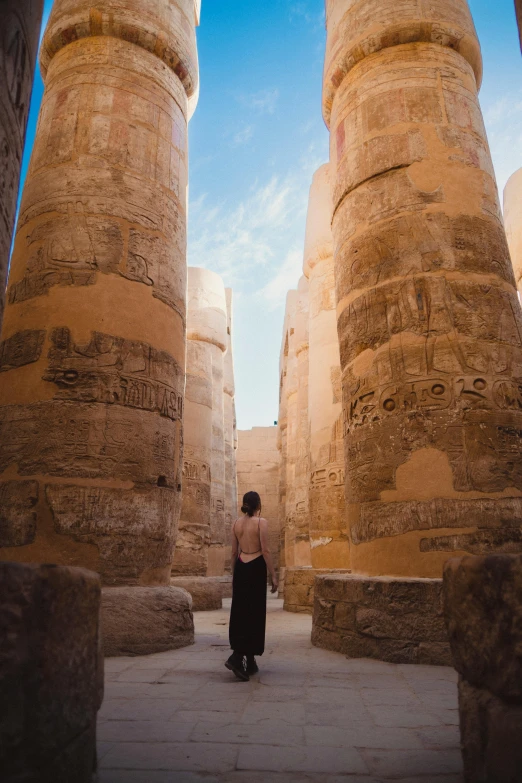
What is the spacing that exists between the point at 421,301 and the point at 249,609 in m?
2.78

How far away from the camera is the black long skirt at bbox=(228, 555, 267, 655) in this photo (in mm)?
3682

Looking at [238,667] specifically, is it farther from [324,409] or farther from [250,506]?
[324,409]

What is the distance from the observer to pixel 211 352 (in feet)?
41.5

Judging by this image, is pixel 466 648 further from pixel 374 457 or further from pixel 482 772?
pixel 374 457

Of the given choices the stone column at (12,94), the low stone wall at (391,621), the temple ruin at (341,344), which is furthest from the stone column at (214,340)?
the stone column at (12,94)

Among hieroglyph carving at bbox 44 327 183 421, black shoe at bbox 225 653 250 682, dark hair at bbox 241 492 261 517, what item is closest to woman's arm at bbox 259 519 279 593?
dark hair at bbox 241 492 261 517

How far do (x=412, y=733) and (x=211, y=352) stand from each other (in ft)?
35.3

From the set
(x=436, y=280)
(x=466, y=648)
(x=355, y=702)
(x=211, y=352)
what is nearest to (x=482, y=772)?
(x=466, y=648)

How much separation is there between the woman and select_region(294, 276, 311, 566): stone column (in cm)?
618

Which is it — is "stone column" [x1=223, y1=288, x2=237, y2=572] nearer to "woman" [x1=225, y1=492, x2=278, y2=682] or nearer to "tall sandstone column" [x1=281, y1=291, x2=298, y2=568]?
"tall sandstone column" [x1=281, y1=291, x2=298, y2=568]

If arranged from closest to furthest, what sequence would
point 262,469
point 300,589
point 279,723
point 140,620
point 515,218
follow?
1. point 279,723
2. point 140,620
3. point 300,589
4. point 515,218
5. point 262,469


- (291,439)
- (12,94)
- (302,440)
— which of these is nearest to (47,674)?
(12,94)

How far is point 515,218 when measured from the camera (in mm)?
10797

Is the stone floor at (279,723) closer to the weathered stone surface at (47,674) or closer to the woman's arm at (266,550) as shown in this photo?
the weathered stone surface at (47,674)
